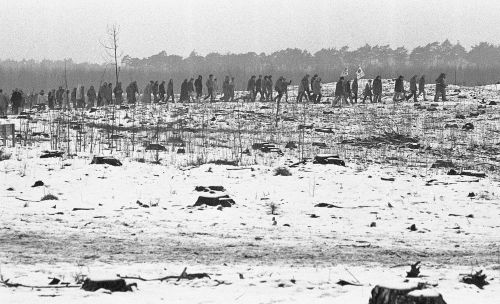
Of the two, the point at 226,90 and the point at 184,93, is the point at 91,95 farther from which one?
the point at 226,90

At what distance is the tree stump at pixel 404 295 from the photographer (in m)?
3.89

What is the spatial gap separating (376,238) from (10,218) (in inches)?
201

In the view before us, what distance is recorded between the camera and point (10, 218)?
8.47 meters

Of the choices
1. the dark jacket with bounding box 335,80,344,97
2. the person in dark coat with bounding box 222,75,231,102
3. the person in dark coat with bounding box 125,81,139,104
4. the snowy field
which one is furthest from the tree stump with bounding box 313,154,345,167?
the person in dark coat with bounding box 125,81,139,104

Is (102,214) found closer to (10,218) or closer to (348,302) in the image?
(10,218)

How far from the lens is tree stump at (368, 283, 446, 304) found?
153 inches

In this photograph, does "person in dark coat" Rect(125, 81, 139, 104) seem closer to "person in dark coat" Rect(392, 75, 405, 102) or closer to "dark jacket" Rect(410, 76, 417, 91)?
"person in dark coat" Rect(392, 75, 405, 102)

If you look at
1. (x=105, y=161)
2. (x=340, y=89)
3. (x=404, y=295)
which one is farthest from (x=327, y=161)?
(x=340, y=89)

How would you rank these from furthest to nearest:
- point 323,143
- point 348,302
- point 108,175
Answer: point 323,143 → point 108,175 → point 348,302

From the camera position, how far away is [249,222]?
347 inches

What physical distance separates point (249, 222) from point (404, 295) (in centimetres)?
495

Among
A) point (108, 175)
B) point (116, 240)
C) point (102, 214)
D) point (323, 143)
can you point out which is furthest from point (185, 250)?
point (323, 143)

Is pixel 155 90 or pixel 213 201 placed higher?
pixel 155 90

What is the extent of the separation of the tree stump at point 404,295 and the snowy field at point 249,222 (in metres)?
0.39
